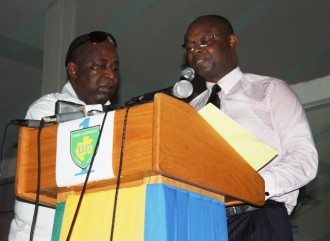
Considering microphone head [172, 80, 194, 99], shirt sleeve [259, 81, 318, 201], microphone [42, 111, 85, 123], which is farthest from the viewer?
shirt sleeve [259, 81, 318, 201]

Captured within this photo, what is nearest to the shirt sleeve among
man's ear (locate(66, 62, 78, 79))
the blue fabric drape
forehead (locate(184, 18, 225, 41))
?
the blue fabric drape

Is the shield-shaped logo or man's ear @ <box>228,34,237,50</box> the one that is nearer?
the shield-shaped logo

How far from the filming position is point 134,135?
1.63m

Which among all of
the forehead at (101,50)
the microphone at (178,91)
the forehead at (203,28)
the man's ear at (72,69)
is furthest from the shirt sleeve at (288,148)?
the man's ear at (72,69)

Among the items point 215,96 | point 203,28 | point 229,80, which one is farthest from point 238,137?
point 203,28

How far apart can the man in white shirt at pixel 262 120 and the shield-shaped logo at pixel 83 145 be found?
0.74 m

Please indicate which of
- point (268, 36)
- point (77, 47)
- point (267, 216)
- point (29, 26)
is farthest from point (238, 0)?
point (267, 216)

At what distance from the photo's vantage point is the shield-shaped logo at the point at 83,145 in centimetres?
172

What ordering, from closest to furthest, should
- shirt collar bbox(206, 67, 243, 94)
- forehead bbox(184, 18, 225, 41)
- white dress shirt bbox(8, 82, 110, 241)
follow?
white dress shirt bbox(8, 82, 110, 241)
shirt collar bbox(206, 67, 243, 94)
forehead bbox(184, 18, 225, 41)

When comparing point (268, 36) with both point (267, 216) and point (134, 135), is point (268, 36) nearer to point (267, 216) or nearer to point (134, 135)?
point (267, 216)

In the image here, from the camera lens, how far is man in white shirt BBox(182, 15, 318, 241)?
220 centimetres

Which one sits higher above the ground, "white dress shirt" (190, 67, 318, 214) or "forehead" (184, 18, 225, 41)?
"forehead" (184, 18, 225, 41)

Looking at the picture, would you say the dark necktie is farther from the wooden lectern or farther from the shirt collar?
the wooden lectern

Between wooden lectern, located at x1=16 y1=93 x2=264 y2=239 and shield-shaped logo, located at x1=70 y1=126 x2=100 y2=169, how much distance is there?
8 centimetres
